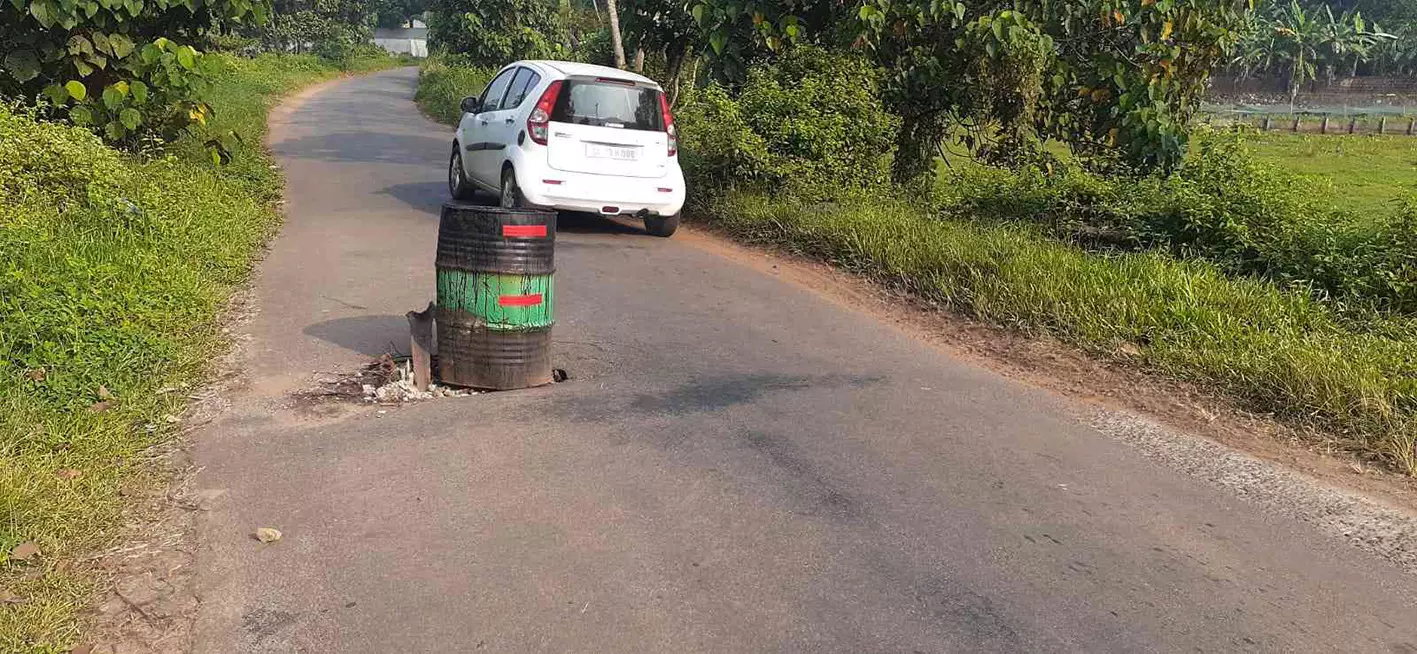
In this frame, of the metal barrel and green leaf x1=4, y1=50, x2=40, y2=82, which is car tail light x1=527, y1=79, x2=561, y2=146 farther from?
green leaf x1=4, y1=50, x2=40, y2=82

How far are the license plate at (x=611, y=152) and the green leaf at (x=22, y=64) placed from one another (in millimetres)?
4981

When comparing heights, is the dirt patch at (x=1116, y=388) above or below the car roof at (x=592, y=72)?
below

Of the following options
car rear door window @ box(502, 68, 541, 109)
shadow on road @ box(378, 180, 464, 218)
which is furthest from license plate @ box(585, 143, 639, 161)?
shadow on road @ box(378, 180, 464, 218)

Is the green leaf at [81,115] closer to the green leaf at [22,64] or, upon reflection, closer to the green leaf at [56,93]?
the green leaf at [56,93]

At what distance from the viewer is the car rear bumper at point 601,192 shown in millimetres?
9742

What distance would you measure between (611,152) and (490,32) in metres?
19.3

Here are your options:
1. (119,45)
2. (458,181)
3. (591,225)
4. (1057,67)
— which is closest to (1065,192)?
(1057,67)

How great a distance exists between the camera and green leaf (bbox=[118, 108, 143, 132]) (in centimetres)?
1019

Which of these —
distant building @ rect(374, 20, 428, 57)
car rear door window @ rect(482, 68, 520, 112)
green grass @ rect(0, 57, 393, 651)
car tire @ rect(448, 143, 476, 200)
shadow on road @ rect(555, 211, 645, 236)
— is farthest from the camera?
distant building @ rect(374, 20, 428, 57)

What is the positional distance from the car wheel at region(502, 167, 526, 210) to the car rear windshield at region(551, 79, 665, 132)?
71 centimetres

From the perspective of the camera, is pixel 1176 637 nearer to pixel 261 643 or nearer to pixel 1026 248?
pixel 261 643

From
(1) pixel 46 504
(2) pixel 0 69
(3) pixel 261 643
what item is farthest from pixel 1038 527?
(2) pixel 0 69

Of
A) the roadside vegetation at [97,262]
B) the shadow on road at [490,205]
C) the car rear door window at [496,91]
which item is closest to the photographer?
the roadside vegetation at [97,262]

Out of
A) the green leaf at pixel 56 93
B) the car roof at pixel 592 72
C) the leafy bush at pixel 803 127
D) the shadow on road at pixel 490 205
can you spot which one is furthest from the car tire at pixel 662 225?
the green leaf at pixel 56 93
